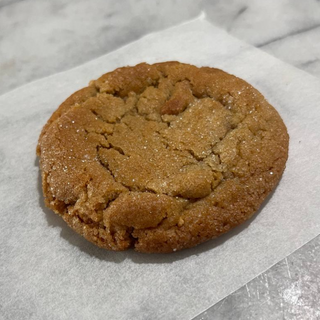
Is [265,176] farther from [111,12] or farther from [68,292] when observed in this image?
[111,12]

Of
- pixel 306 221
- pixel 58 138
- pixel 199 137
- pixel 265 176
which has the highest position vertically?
pixel 58 138

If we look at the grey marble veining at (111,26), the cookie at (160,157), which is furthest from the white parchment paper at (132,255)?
the grey marble veining at (111,26)

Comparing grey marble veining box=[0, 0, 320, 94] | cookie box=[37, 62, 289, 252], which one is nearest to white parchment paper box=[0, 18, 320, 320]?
cookie box=[37, 62, 289, 252]

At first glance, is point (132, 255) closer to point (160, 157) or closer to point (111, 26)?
point (160, 157)

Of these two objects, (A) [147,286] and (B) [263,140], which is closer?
(A) [147,286]

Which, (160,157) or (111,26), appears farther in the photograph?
(111,26)

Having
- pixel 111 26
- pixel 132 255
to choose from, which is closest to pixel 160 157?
pixel 132 255

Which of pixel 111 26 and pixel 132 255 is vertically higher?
pixel 111 26

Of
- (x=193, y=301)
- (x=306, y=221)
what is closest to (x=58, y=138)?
(x=193, y=301)
